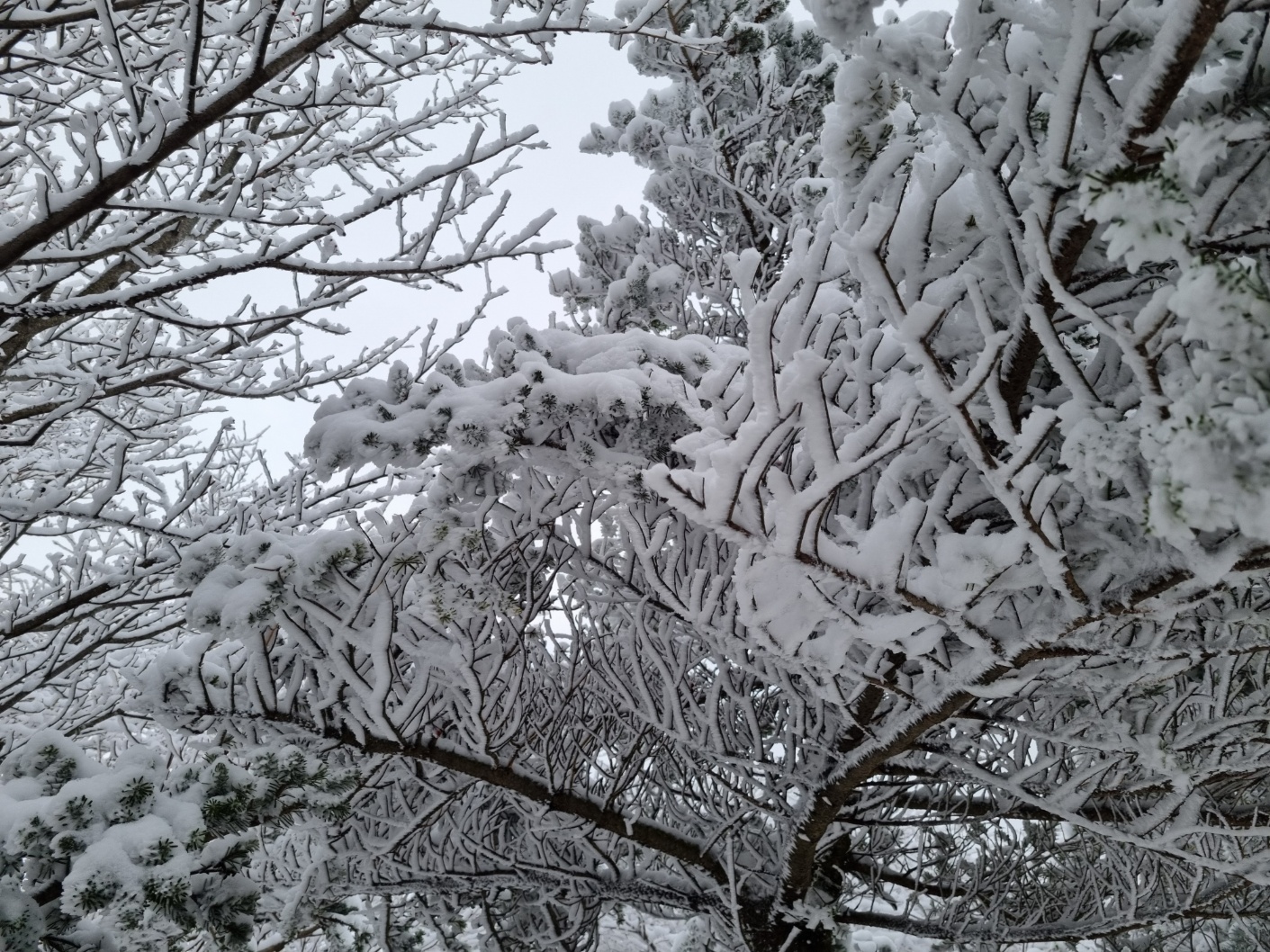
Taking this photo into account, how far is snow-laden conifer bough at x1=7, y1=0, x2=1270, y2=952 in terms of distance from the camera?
118cm

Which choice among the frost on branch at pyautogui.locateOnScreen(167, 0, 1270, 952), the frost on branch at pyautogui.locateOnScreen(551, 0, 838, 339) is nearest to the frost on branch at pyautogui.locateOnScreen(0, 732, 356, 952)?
the frost on branch at pyautogui.locateOnScreen(167, 0, 1270, 952)

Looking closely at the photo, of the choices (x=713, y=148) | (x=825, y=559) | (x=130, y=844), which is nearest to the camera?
(x=825, y=559)

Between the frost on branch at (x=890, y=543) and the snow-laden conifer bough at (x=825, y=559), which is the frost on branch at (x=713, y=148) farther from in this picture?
the frost on branch at (x=890, y=543)

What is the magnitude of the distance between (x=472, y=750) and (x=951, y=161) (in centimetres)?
259

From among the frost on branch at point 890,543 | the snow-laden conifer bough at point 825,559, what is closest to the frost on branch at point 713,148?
the snow-laden conifer bough at point 825,559

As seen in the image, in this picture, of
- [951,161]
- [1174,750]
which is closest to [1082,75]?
[951,161]

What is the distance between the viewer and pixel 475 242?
260 centimetres

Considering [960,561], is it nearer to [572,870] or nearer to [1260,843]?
[572,870]

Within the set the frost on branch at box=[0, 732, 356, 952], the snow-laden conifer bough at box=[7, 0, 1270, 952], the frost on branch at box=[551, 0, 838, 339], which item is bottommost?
the frost on branch at box=[0, 732, 356, 952]

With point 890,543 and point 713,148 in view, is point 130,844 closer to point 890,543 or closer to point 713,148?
point 890,543

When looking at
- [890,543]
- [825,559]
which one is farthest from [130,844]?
[890,543]

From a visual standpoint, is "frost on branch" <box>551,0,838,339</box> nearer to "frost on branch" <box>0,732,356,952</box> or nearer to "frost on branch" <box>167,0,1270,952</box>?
"frost on branch" <box>167,0,1270,952</box>

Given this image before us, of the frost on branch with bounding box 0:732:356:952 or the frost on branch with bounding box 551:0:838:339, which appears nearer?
the frost on branch with bounding box 0:732:356:952

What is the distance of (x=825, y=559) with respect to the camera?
1533 millimetres
